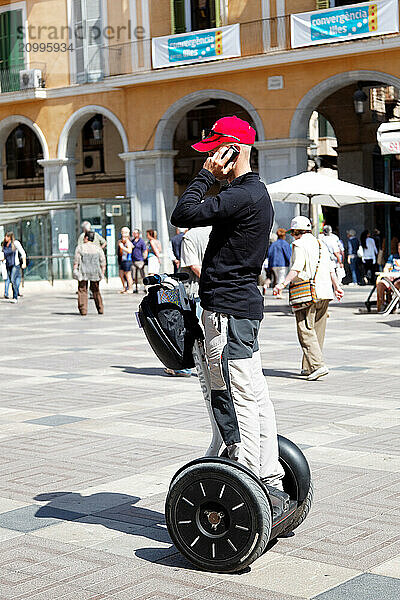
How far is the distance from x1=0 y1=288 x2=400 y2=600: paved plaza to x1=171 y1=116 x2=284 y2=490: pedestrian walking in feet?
1.97

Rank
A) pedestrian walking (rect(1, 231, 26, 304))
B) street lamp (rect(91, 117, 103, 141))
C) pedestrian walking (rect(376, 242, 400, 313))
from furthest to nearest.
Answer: street lamp (rect(91, 117, 103, 141)) < pedestrian walking (rect(1, 231, 26, 304)) < pedestrian walking (rect(376, 242, 400, 313))

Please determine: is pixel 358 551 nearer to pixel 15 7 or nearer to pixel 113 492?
pixel 113 492

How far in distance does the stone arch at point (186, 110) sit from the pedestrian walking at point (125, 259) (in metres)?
5.30

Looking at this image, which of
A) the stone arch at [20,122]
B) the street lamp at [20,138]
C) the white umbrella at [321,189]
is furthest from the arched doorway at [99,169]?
the white umbrella at [321,189]

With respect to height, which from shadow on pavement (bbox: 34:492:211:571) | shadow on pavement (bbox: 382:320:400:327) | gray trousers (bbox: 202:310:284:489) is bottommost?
shadow on pavement (bbox: 382:320:400:327)

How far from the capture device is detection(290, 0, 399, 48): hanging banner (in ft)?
81.7

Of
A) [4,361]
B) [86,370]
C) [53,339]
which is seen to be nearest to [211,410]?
[86,370]

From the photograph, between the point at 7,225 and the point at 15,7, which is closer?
the point at 7,225

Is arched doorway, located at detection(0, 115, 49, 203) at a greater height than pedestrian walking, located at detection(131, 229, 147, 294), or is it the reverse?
arched doorway, located at detection(0, 115, 49, 203)

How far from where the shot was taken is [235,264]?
14.3 ft

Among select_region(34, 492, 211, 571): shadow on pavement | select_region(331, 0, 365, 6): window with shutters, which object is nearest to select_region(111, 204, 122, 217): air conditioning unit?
select_region(331, 0, 365, 6): window with shutters

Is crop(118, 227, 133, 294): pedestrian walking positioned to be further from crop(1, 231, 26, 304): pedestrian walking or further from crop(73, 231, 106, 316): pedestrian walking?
crop(73, 231, 106, 316): pedestrian walking

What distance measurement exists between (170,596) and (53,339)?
10.6m

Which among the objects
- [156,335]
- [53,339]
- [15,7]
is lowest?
[53,339]
